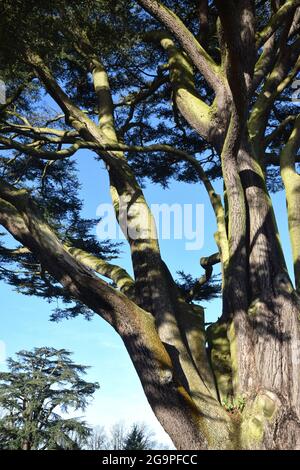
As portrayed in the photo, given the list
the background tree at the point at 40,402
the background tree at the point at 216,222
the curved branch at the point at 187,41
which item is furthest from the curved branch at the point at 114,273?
the background tree at the point at 40,402

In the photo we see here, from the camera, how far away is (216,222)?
611 centimetres

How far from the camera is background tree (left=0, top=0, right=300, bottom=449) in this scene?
4.19m

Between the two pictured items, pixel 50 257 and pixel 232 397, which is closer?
pixel 50 257

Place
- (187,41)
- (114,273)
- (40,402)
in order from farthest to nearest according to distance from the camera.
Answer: (40,402) → (114,273) → (187,41)

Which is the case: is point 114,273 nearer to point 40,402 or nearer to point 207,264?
point 207,264

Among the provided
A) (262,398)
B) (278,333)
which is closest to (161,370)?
(262,398)

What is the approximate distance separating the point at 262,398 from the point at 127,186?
3.27 m

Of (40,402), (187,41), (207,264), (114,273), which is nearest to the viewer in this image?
(187,41)

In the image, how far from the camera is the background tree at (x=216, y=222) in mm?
4188

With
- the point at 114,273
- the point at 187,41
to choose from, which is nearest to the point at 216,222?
the point at 114,273

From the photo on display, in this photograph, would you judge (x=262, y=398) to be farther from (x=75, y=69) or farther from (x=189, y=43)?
(x=75, y=69)

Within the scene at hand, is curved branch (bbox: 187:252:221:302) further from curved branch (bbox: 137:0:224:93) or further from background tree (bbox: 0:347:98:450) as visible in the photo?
background tree (bbox: 0:347:98:450)

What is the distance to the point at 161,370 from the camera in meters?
→ 4.07
